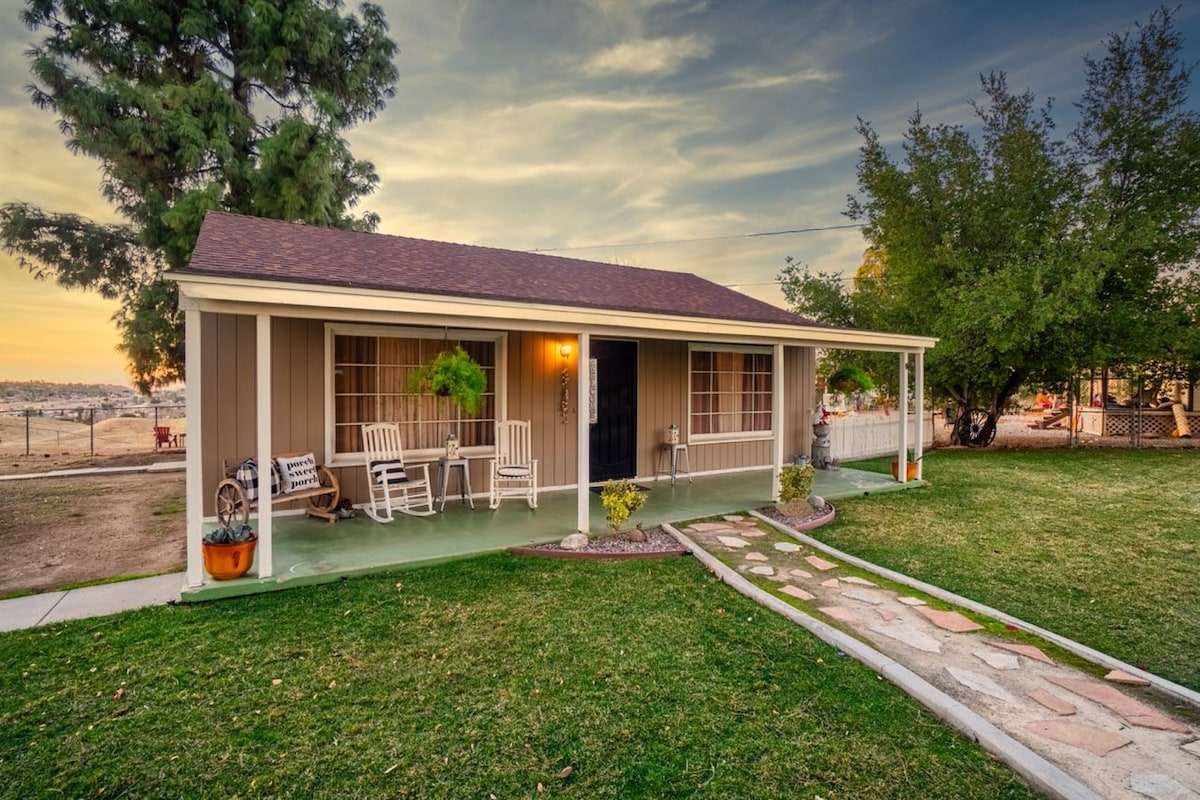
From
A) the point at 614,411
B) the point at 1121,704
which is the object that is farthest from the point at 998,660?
the point at 614,411

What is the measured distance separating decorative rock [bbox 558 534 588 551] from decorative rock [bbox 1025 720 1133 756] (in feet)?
10.7

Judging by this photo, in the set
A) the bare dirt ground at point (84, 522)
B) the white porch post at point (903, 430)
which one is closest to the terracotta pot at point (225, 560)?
the bare dirt ground at point (84, 522)

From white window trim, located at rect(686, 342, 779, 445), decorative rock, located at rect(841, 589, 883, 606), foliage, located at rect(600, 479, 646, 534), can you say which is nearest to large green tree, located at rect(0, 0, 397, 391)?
white window trim, located at rect(686, 342, 779, 445)

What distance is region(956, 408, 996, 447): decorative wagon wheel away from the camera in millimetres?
13508

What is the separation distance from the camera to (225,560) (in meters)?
4.02

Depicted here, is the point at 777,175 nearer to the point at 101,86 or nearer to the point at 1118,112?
the point at 1118,112

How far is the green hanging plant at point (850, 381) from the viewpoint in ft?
28.8

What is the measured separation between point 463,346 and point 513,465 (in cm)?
157

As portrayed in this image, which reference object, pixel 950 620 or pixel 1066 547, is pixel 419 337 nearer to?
pixel 950 620

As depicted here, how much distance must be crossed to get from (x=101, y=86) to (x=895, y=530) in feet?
51.1

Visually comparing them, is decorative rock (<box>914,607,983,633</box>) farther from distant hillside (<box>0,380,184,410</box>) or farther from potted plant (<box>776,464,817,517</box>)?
distant hillside (<box>0,380,184,410</box>)

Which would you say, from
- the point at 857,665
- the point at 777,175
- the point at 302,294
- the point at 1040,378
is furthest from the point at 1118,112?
the point at 302,294

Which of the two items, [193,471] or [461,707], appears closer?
[461,707]

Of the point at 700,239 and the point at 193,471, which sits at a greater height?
the point at 700,239
